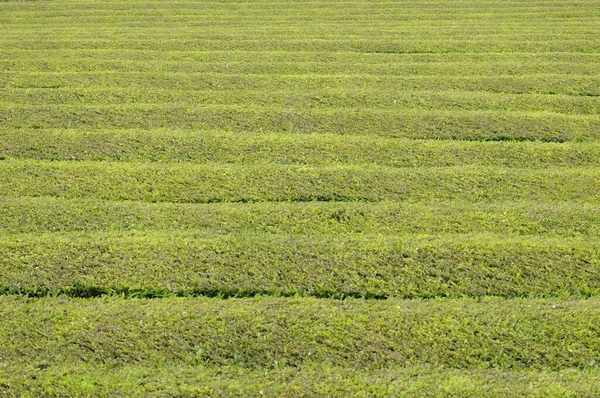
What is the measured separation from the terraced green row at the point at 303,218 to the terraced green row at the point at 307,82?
5481mm

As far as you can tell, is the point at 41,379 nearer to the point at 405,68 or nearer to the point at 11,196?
the point at 11,196

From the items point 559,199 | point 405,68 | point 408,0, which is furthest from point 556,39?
point 559,199

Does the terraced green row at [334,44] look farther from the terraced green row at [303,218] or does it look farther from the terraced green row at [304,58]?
the terraced green row at [303,218]

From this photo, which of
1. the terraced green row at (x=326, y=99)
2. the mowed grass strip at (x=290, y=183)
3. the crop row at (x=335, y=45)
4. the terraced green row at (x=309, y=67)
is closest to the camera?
the mowed grass strip at (x=290, y=183)

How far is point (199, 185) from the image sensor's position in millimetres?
12227

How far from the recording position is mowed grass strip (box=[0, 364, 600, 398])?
7.94m

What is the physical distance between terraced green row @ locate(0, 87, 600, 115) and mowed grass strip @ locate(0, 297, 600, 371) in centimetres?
690

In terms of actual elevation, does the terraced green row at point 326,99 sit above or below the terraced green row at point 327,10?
below

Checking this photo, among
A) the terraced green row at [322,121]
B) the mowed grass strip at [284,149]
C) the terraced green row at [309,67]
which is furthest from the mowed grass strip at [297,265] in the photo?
the terraced green row at [309,67]

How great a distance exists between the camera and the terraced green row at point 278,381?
26.0 ft

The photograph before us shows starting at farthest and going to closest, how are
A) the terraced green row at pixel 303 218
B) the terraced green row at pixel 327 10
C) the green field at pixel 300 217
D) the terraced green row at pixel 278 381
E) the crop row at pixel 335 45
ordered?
the terraced green row at pixel 327 10 → the crop row at pixel 335 45 → the terraced green row at pixel 303 218 → the green field at pixel 300 217 → the terraced green row at pixel 278 381

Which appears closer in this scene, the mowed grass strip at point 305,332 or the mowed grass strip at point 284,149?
the mowed grass strip at point 305,332

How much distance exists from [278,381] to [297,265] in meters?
2.30

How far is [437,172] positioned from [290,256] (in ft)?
12.2
